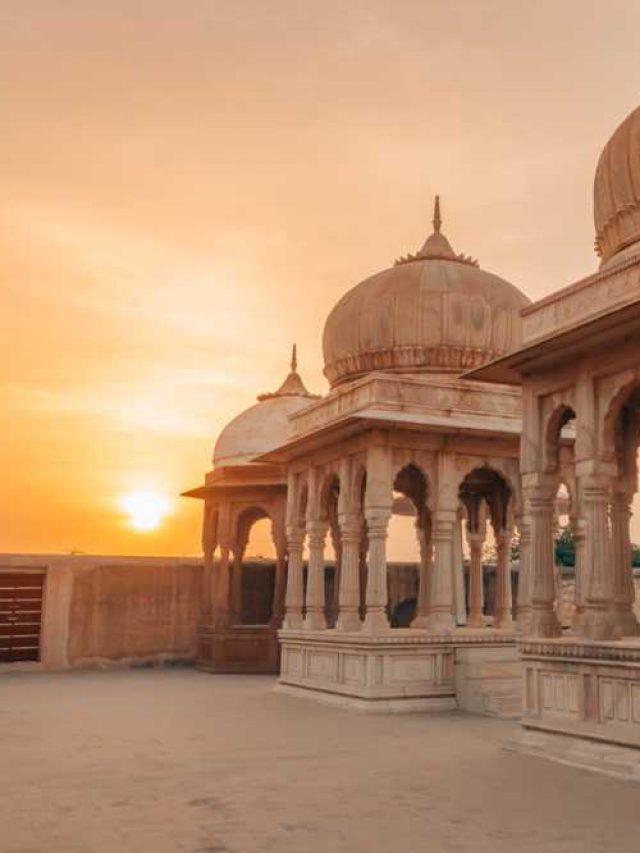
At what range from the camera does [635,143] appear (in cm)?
1265

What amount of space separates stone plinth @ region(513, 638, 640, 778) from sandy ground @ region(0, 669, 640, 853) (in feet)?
1.08

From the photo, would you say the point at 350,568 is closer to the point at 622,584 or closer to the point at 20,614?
the point at 622,584

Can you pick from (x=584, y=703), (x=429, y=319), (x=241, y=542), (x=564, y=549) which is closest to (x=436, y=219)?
(x=429, y=319)

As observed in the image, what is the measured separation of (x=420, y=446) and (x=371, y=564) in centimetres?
217

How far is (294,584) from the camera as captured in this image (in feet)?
62.4

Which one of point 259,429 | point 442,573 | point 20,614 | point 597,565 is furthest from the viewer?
point 259,429

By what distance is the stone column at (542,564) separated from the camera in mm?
11055

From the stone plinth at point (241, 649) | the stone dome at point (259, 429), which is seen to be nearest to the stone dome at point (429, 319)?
the stone dome at point (259, 429)

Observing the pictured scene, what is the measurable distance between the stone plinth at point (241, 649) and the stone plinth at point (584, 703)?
13.0m

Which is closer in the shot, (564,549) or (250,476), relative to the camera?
(250,476)

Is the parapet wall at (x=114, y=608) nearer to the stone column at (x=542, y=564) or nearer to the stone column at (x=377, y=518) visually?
the stone column at (x=377, y=518)

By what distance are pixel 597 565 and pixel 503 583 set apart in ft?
29.3

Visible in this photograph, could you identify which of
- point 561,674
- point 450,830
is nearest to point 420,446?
point 561,674

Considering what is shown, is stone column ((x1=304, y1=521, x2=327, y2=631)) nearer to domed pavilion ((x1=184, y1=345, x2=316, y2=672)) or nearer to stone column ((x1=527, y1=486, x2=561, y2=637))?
domed pavilion ((x1=184, y1=345, x2=316, y2=672))
